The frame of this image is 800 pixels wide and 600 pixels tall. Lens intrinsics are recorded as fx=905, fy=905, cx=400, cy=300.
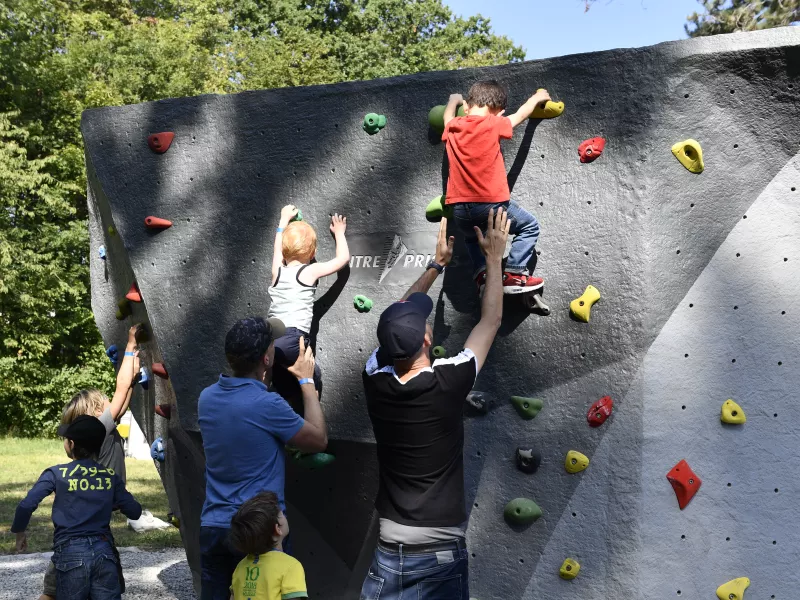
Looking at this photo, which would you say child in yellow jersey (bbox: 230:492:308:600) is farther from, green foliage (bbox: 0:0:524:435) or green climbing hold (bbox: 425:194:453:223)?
green foliage (bbox: 0:0:524:435)

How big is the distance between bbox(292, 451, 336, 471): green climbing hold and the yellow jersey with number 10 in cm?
120

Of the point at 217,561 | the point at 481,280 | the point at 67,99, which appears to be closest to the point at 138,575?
the point at 217,561

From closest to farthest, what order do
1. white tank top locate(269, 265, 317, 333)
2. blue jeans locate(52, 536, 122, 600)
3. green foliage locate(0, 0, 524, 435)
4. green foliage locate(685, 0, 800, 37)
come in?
blue jeans locate(52, 536, 122, 600) → white tank top locate(269, 265, 317, 333) → green foliage locate(685, 0, 800, 37) → green foliage locate(0, 0, 524, 435)

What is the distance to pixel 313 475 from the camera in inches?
195

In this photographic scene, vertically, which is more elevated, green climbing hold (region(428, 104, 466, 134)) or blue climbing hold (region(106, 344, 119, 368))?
green climbing hold (region(428, 104, 466, 134))

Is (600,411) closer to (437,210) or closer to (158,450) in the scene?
(437,210)

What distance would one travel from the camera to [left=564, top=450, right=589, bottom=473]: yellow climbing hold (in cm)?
408

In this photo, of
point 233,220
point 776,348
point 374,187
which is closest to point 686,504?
point 776,348

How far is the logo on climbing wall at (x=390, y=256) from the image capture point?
4602 millimetres

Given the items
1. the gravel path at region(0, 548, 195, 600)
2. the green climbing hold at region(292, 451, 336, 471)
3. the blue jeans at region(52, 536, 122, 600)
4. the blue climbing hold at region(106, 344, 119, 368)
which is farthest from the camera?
the gravel path at region(0, 548, 195, 600)

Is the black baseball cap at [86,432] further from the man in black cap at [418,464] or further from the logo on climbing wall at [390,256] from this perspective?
the man in black cap at [418,464]

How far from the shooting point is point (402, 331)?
320cm

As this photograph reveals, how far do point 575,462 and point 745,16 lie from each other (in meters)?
13.1

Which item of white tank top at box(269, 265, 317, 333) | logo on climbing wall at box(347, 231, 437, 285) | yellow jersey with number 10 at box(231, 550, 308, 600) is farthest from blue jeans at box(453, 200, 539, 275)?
yellow jersey with number 10 at box(231, 550, 308, 600)
